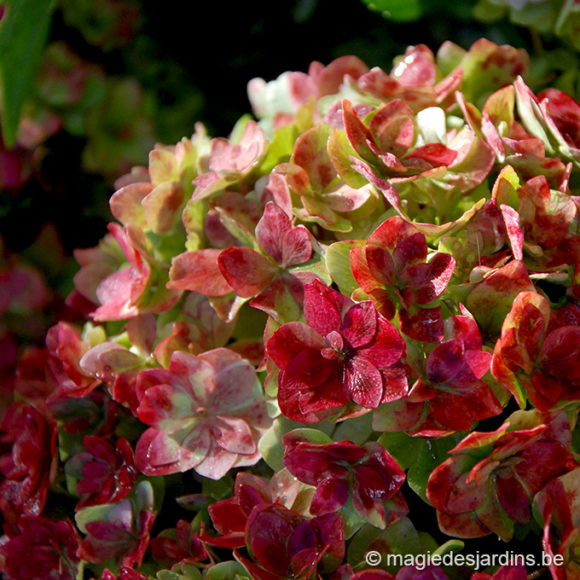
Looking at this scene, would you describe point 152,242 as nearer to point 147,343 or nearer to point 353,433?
point 147,343

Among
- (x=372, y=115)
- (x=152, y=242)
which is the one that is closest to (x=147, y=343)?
(x=152, y=242)

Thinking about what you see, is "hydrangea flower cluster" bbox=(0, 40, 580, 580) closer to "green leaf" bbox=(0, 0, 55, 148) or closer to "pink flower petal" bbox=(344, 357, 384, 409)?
"pink flower petal" bbox=(344, 357, 384, 409)

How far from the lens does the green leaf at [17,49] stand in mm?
493

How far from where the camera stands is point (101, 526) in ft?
1.31

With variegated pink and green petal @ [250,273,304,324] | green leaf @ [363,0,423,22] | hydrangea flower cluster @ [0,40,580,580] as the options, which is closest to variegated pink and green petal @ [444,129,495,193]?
hydrangea flower cluster @ [0,40,580,580]

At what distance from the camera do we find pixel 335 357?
0.34 meters

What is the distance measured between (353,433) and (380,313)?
6 centimetres

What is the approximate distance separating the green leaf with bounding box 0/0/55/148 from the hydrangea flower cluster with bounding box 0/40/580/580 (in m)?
0.11

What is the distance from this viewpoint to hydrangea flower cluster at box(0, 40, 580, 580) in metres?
0.33

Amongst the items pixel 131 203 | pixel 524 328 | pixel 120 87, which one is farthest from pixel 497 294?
pixel 120 87

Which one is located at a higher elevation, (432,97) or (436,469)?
(432,97)

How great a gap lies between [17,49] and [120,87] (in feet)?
0.68

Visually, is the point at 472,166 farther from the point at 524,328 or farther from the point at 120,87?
the point at 120,87

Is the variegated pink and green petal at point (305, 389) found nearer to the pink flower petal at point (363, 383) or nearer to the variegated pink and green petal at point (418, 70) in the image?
the pink flower petal at point (363, 383)
